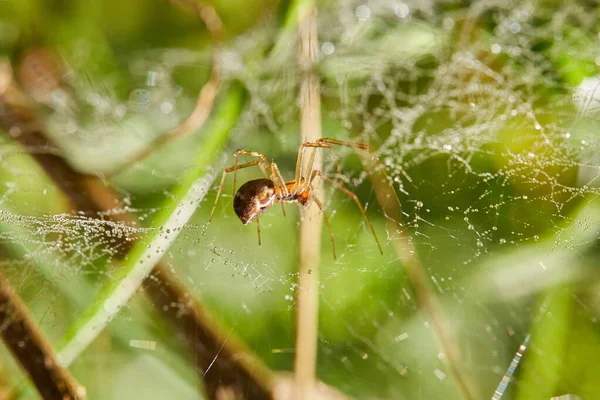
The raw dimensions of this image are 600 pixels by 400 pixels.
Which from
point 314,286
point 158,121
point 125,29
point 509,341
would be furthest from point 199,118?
point 509,341

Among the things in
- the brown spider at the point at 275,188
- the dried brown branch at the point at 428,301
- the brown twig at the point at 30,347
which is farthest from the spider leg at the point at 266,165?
the brown twig at the point at 30,347

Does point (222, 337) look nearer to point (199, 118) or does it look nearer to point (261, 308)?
point (261, 308)

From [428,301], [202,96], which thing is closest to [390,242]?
[428,301]

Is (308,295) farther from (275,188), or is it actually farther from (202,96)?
(202,96)

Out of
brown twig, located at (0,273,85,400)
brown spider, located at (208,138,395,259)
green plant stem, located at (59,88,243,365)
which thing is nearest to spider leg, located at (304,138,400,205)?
brown spider, located at (208,138,395,259)

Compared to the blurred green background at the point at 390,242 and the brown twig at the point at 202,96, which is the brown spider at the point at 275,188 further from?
the brown twig at the point at 202,96

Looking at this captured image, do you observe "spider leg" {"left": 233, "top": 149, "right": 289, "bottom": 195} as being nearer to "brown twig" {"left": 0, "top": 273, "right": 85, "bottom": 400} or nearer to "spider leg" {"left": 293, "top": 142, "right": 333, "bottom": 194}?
"spider leg" {"left": 293, "top": 142, "right": 333, "bottom": 194}
